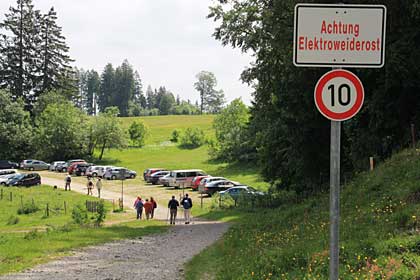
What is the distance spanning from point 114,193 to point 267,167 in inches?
A: 683

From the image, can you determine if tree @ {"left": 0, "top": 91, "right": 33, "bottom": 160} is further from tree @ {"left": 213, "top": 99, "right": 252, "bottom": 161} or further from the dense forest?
the dense forest

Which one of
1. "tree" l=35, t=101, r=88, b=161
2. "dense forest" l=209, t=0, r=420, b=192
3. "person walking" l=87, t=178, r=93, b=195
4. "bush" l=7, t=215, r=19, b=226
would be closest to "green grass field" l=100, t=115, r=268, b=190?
"tree" l=35, t=101, r=88, b=161

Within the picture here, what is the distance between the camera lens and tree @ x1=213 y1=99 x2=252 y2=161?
59312 mm

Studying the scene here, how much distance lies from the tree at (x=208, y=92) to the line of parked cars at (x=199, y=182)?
122567mm

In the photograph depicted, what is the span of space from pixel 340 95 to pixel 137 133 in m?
78.1

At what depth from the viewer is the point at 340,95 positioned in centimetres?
416

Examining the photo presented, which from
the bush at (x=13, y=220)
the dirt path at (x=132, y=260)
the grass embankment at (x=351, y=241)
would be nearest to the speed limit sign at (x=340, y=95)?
the grass embankment at (x=351, y=241)

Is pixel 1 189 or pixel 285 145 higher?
pixel 285 145

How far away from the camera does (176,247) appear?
1873 centimetres

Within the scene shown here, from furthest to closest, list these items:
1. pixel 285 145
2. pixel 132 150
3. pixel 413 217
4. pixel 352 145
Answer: pixel 132 150 → pixel 285 145 → pixel 352 145 → pixel 413 217

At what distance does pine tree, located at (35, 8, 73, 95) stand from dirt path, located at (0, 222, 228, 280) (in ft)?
226

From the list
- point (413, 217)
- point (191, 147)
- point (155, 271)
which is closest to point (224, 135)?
point (191, 147)

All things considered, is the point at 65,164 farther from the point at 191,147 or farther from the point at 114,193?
the point at 191,147

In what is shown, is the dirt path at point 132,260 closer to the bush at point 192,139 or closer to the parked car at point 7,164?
the parked car at point 7,164
